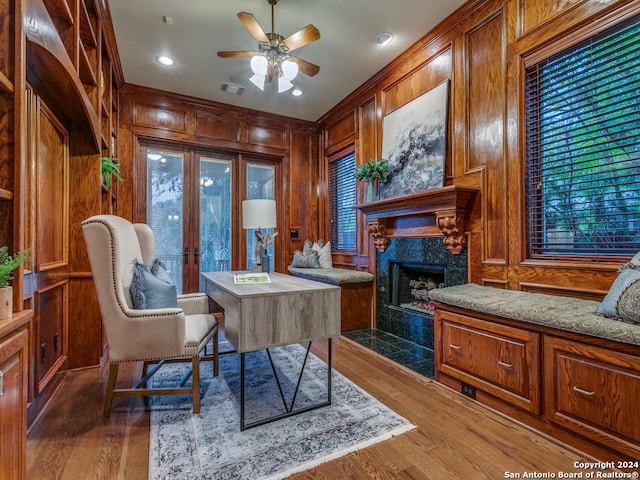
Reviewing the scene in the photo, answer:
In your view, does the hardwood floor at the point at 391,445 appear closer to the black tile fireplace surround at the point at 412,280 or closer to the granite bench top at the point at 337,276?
the black tile fireplace surround at the point at 412,280

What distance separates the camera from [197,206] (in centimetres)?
467

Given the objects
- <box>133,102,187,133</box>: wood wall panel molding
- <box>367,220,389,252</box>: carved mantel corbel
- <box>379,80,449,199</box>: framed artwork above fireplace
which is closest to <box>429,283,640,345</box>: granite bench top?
<box>379,80,449,199</box>: framed artwork above fireplace

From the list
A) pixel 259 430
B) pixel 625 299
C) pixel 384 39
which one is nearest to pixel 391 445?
pixel 259 430

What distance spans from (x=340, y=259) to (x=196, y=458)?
3531 mm

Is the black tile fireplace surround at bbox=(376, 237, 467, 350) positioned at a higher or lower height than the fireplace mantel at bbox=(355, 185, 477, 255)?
lower

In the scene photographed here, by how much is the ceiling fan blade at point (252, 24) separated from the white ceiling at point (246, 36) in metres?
0.39

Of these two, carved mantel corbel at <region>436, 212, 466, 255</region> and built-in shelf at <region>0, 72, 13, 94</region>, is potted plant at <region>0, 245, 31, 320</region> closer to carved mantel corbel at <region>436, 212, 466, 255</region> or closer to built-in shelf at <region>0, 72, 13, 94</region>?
built-in shelf at <region>0, 72, 13, 94</region>

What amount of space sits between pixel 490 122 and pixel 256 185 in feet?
11.4

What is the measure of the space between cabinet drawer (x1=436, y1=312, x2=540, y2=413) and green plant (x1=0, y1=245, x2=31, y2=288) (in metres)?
2.32

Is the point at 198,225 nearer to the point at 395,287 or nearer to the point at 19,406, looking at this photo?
the point at 395,287

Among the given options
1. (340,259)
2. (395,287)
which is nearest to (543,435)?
(395,287)

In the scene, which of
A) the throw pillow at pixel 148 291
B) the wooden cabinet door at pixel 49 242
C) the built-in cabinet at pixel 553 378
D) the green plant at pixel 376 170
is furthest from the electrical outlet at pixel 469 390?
the wooden cabinet door at pixel 49 242

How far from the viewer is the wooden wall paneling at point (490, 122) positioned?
2.62 m

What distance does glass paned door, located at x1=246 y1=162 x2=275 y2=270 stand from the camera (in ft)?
16.5
